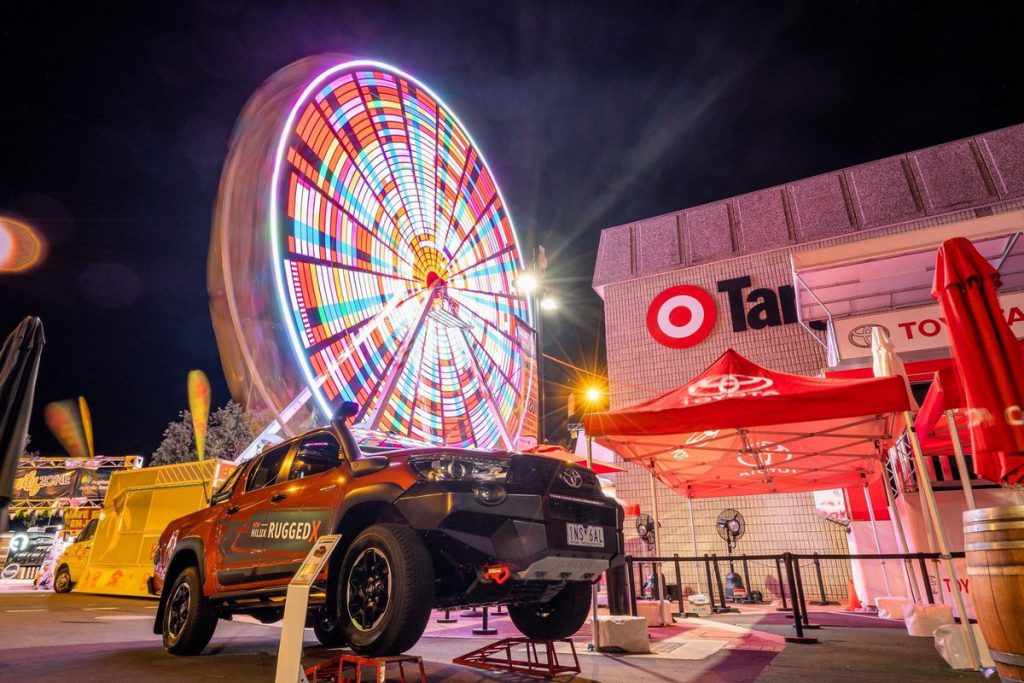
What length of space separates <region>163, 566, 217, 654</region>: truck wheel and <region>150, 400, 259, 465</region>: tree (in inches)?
544

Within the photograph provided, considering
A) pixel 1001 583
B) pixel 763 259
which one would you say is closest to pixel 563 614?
pixel 1001 583

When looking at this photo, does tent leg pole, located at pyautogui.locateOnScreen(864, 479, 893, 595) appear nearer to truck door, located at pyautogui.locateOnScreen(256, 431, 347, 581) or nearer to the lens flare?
truck door, located at pyautogui.locateOnScreen(256, 431, 347, 581)

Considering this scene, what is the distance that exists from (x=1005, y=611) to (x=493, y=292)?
1590 cm

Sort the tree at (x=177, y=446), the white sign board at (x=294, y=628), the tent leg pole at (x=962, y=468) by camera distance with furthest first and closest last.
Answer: the tree at (x=177, y=446) < the tent leg pole at (x=962, y=468) < the white sign board at (x=294, y=628)

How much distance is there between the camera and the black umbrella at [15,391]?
4.02 metres

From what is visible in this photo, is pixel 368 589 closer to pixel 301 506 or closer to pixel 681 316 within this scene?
pixel 301 506

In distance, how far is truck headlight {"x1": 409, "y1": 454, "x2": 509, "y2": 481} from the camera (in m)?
2.75

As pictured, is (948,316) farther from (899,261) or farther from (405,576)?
(899,261)

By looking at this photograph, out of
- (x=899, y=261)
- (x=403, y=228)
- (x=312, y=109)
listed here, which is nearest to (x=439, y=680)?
(x=899, y=261)

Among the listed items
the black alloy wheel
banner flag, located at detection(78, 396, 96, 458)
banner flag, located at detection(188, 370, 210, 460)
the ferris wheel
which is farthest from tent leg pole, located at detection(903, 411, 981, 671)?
banner flag, located at detection(78, 396, 96, 458)

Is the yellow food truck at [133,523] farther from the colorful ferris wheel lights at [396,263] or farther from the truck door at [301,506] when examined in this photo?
the truck door at [301,506]

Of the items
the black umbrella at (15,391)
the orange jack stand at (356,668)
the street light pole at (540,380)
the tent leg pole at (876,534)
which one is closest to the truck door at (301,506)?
the orange jack stand at (356,668)

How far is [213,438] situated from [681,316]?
16271 millimetres

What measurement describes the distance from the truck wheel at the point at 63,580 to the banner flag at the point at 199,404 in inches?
242
